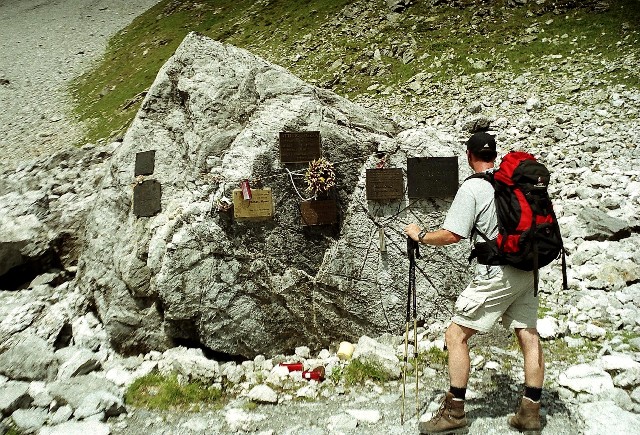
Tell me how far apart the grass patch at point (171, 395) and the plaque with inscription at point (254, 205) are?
2513 mm

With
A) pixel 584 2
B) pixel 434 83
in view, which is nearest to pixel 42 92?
pixel 434 83

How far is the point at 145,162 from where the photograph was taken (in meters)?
7.96

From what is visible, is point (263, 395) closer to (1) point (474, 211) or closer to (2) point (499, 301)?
(2) point (499, 301)

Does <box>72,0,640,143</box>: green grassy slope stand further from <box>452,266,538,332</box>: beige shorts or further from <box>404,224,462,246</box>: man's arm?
<box>404,224,462,246</box>: man's arm

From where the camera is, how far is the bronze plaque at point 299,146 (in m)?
7.04

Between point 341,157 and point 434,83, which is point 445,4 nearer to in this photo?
point 434,83

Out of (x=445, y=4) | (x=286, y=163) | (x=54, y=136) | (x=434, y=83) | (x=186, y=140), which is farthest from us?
(x=445, y=4)

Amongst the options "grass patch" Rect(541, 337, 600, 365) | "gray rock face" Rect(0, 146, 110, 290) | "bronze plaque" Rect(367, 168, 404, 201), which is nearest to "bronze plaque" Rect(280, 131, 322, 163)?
"bronze plaque" Rect(367, 168, 404, 201)

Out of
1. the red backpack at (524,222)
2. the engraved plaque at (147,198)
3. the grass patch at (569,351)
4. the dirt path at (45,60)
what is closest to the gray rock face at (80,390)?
the engraved plaque at (147,198)

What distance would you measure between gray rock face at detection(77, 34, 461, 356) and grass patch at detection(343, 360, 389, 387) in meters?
1.10

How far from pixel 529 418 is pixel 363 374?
2217 millimetres

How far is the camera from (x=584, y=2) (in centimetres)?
1977

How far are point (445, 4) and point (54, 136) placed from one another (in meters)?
21.4

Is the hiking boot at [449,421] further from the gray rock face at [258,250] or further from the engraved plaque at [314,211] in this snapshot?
the engraved plaque at [314,211]
